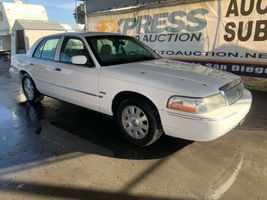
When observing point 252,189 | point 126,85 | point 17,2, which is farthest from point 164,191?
point 17,2

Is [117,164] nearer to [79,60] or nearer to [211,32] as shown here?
[79,60]

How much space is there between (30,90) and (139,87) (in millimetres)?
3462

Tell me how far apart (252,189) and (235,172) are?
1.16ft

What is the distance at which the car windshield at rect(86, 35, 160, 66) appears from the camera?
14.6 feet

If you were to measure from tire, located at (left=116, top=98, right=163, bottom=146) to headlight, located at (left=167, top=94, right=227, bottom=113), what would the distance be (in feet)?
1.21

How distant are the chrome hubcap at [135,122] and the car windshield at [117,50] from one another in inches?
34.8

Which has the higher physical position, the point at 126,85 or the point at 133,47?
Result: the point at 133,47

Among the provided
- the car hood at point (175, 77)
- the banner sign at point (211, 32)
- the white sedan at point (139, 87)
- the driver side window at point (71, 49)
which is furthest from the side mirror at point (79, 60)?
the banner sign at point (211, 32)

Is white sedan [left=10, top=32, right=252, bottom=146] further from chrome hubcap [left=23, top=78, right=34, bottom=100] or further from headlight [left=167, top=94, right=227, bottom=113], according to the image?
chrome hubcap [left=23, top=78, right=34, bottom=100]

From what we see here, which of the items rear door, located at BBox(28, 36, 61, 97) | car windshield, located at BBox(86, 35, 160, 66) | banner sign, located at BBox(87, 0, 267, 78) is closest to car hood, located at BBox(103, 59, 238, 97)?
car windshield, located at BBox(86, 35, 160, 66)

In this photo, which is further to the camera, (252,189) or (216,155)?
(216,155)

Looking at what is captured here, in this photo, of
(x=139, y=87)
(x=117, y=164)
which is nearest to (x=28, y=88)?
(x=139, y=87)

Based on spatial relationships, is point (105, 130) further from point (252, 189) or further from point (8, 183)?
point (252, 189)

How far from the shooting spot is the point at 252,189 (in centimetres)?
294
